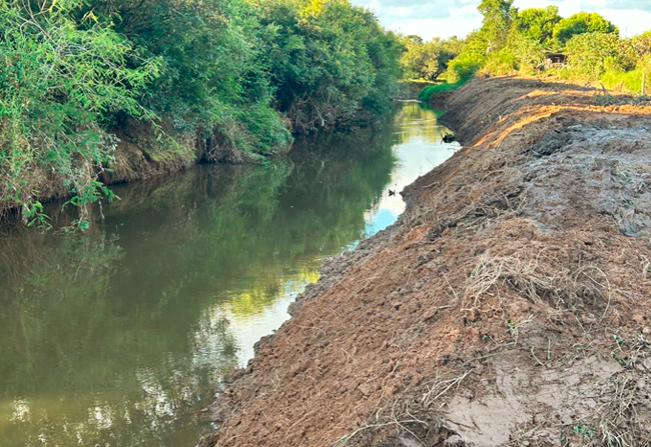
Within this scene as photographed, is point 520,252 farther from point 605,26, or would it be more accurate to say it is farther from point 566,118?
point 605,26

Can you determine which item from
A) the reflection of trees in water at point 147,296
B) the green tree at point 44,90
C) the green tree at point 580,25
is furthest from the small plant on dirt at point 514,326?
the green tree at point 580,25

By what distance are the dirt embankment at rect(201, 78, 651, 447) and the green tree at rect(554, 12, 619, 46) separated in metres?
67.7

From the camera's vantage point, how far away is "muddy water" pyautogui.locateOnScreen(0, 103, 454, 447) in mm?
7312

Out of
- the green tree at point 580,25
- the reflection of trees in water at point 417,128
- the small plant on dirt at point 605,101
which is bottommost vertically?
→ the reflection of trees in water at point 417,128

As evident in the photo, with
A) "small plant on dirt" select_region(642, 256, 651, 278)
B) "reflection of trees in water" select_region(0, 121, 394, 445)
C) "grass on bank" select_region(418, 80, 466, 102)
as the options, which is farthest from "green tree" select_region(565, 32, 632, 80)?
"small plant on dirt" select_region(642, 256, 651, 278)

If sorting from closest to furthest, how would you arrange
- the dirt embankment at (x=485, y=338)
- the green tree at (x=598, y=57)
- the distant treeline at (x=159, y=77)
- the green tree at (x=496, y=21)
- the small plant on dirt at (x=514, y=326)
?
the dirt embankment at (x=485, y=338), the small plant on dirt at (x=514, y=326), the distant treeline at (x=159, y=77), the green tree at (x=598, y=57), the green tree at (x=496, y=21)

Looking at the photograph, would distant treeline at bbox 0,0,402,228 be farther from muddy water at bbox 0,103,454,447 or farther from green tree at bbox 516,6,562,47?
green tree at bbox 516,6,562,47

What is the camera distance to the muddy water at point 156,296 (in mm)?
7312

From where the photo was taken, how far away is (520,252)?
657cm

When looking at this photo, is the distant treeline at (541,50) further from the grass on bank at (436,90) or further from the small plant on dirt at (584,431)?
the small plant on dirt at (584,431)

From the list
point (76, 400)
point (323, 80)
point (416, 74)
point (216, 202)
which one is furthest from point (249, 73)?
point (416, 74)

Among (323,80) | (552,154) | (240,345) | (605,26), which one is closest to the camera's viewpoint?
(240,345)

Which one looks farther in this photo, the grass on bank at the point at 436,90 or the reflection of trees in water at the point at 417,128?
the grass on bank at the point at 436,90

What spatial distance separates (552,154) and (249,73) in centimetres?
1650
